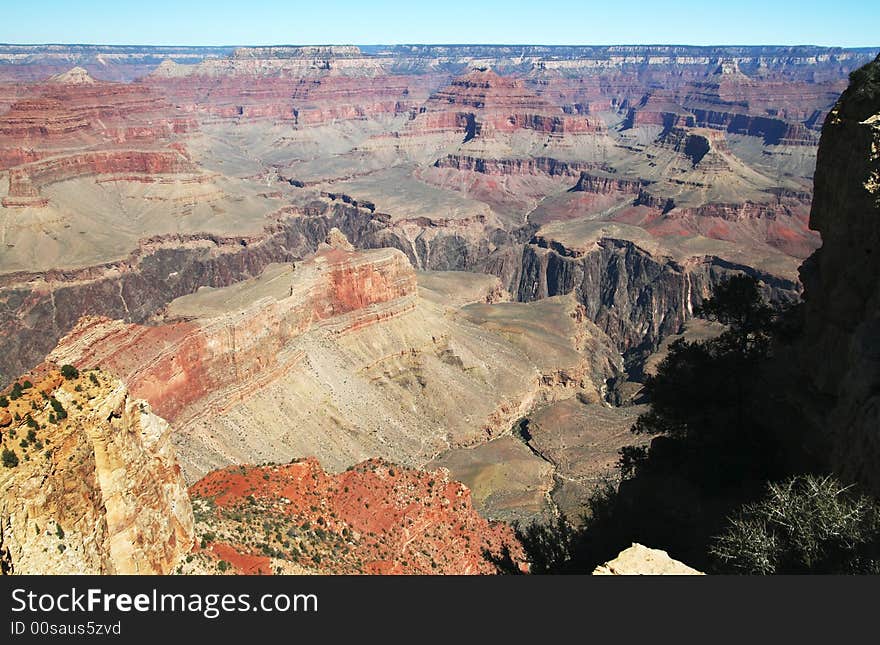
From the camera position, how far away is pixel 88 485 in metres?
23.6

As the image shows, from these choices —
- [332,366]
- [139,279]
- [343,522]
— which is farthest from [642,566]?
[139,279]

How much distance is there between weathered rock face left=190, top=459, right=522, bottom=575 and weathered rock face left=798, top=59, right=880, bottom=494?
63.1 feet

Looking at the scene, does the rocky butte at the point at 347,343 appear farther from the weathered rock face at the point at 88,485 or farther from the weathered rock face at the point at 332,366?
the weathered rock face at the point at 332,366

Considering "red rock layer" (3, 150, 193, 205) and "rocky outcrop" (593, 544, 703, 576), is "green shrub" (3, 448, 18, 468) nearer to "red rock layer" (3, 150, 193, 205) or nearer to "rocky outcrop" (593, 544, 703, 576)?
"rocky outcrop" (593, 544, 703, 576)

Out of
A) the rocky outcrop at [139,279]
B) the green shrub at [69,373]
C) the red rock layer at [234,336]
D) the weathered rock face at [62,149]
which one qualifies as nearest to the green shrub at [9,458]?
the green shrub at [69,373]

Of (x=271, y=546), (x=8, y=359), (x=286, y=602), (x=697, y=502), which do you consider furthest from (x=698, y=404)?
(x=8, y=359)

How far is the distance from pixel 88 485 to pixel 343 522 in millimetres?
16510

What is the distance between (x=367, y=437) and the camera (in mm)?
67062

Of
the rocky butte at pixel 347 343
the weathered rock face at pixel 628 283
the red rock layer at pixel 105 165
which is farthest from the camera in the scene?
the red rock layer at pixel 105 165

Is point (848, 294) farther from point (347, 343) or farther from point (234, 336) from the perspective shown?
point (347, 343)

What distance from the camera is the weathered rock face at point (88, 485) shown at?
67.9 ft

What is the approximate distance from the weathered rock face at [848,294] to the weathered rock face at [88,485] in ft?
86.4

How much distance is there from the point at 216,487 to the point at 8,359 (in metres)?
83.2

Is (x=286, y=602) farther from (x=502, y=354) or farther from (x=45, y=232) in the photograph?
(x=45, y=232)
